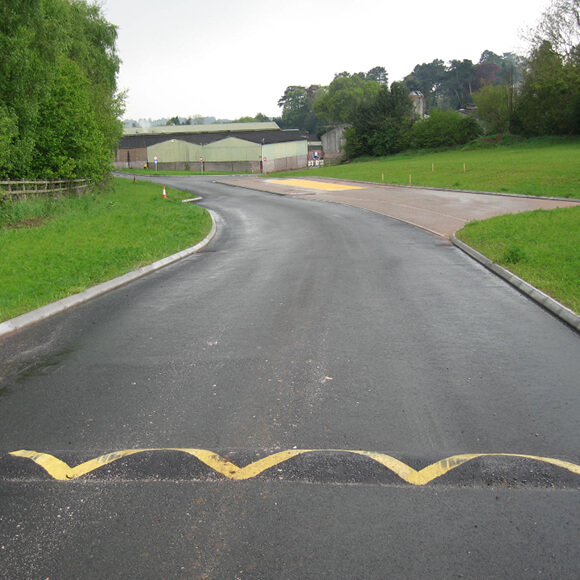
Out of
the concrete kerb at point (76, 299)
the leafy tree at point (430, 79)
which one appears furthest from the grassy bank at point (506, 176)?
the leafy tree at point (430, 79)

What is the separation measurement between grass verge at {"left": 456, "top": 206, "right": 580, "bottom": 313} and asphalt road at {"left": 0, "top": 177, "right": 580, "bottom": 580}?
98 centimetres

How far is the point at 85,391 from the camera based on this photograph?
18.5 feet

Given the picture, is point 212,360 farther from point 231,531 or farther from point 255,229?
point 255,229

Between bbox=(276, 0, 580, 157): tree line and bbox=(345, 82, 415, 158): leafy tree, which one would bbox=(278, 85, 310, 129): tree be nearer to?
bbox=(276, 0, 580, 157): tree line

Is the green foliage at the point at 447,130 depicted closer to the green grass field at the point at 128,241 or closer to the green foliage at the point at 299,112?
the green grass field at the point at 128,241

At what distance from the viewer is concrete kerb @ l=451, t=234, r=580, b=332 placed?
25.4ft

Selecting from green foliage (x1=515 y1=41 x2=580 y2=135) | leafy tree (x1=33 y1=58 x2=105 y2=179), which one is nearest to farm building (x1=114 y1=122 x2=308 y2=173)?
green foliage (x1=515 y1=41 x2=580 y2=135)

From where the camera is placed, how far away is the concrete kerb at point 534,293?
25.4 ft

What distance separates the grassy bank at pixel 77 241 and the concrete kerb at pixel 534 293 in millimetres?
8075

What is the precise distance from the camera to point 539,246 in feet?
42.2

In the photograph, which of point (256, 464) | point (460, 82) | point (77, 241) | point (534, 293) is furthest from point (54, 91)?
point (460, 82)

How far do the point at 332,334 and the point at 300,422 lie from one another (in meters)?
2.60

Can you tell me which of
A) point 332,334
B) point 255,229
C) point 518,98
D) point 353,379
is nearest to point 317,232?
point 255,229

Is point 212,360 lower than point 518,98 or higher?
lower
